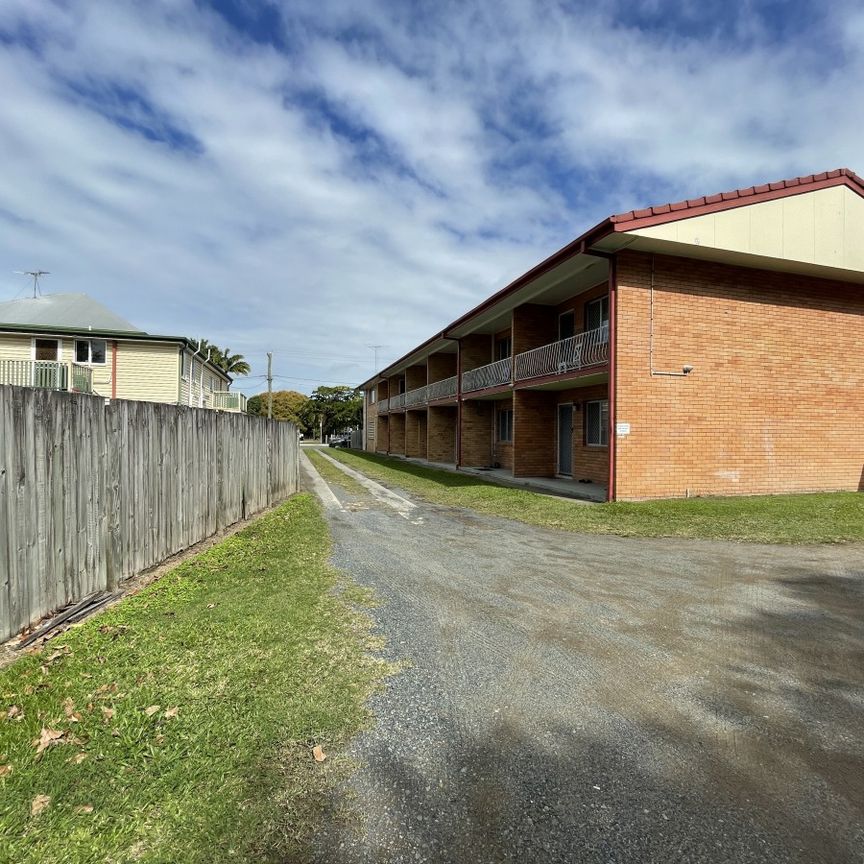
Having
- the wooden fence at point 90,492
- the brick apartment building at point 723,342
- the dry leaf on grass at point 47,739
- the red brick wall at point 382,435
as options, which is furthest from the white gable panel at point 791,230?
the red brick wall at point 382,435

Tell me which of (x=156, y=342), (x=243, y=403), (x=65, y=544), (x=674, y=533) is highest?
(x=156, y=342)

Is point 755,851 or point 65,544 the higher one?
point 65,544

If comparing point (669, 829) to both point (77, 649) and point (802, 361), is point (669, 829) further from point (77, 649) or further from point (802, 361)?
point (802, 361)

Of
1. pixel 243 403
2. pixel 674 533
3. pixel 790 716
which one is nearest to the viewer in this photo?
pixel 790 716

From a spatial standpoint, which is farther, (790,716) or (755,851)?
(790,716)

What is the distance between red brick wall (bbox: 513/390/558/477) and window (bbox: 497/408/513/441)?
3.55 meters

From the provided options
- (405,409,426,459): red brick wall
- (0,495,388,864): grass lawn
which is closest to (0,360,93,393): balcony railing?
(405,409,426,459): red brick wall

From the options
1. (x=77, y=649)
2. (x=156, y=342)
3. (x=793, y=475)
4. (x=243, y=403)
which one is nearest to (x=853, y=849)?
(x=77, y=649)

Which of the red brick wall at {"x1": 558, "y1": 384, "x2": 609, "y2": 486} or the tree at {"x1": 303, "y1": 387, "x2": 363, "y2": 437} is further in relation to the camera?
the tree at {"x1": 303, "y1": 387, "x2": 363, "y2": 437}

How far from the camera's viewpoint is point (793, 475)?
1330cm

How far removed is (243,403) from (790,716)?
35663mm

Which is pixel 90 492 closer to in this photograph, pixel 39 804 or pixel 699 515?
pixel 39 804

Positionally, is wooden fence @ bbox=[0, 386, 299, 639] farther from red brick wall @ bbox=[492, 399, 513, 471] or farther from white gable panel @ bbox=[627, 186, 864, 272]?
red brick wall @ bbox=[492, 399, 513, 471]

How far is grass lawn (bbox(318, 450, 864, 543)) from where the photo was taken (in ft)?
28.0
